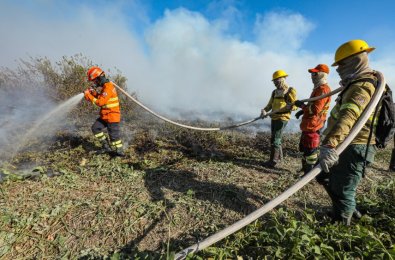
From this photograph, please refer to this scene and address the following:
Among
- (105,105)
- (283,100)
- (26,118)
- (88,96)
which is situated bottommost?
(26,118)

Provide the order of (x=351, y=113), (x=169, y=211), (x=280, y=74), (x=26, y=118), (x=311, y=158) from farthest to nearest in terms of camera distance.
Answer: (x=26, y=118) < (x=280, y=74) < (x=311, y=158) < (x=169, y=211) < (x=351, y=113)

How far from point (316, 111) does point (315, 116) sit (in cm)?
9

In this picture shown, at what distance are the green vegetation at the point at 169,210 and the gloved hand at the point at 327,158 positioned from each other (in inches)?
27.3

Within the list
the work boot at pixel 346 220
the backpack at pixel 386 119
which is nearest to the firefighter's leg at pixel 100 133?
the work boot at pixel 346 220

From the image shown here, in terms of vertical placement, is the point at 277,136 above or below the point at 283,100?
below

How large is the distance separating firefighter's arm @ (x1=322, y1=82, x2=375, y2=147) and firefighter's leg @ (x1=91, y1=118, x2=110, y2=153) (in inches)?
186

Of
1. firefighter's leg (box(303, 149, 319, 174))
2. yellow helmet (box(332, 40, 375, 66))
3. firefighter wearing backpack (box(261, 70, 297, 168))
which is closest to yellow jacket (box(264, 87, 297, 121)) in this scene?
firefighter wearing backpack (box(261, 70, 297, 168))

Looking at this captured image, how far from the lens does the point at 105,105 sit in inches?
225

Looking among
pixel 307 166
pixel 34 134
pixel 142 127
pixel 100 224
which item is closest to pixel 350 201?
pixel 307 166

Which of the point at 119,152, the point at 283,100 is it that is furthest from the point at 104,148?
the point at 283,100

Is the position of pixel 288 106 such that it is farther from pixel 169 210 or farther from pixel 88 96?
pixel 88 96

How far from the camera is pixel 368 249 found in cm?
237

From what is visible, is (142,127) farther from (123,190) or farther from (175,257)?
(175,257)

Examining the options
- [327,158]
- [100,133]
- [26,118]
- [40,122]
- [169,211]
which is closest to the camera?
[327,158]
